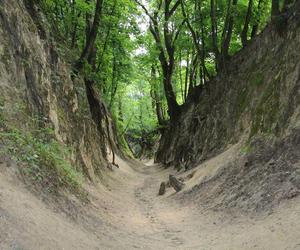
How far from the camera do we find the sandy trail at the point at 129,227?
18.8 ft

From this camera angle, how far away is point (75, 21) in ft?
61.8

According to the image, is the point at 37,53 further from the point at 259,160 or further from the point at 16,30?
the point at 259,160

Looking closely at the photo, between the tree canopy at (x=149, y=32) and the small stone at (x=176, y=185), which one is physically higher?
the tree canopy at (x=149, y=32)

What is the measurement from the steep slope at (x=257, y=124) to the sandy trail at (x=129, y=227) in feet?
3.24

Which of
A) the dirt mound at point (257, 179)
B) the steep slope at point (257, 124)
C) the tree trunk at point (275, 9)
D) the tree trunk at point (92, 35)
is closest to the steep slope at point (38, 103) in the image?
the tree trunk at point (92, 35)

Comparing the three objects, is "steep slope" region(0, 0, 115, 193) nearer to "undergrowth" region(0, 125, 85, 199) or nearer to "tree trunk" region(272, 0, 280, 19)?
"undergrowth" region(0, 125, 85, 199)

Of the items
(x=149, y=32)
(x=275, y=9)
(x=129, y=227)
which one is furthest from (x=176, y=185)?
(x=149, y=32)

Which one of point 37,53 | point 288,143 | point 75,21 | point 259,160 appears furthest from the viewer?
point 75,21

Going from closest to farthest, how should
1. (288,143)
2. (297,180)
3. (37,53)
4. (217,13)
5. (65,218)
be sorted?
1. (65,218)
2. (297,180)
3. (288,143)
4. (37,53)
5. (217,13)

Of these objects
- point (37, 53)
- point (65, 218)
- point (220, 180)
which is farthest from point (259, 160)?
point (37, 53)

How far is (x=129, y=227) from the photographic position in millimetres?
9711

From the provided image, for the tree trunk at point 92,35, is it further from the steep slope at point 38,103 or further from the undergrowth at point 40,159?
the undergrowth at point 40,159

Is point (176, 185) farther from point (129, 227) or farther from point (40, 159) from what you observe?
point (40, 159)

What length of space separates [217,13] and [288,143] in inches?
542
